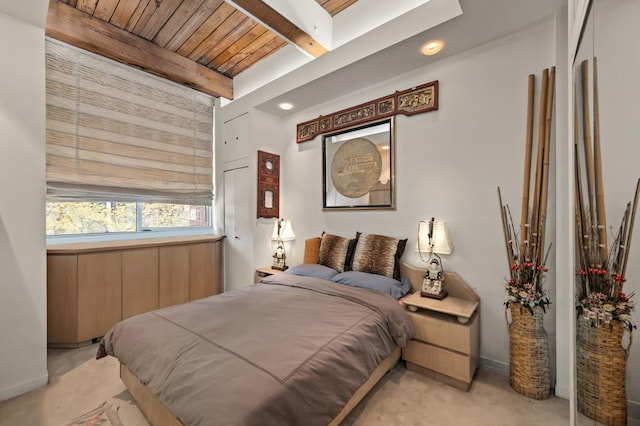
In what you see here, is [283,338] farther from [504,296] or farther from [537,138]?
[537,138]

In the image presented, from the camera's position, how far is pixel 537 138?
190 centimetres

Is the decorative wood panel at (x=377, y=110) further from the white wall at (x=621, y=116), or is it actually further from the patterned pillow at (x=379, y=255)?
the white wall at (x=621, y=116)

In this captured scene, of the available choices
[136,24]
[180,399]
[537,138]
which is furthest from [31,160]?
[537,138]

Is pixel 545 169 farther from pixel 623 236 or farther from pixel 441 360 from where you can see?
pixel 441 360

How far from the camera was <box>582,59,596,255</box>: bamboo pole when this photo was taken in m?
0.96

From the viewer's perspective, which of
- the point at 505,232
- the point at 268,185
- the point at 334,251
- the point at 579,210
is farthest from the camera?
the point at 268,185

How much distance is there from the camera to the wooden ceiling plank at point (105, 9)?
2.36 metres

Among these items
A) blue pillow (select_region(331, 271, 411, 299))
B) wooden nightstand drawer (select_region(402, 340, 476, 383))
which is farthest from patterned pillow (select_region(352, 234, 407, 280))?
wooden nightstand drawer (select_region(402, 340, 476, 383))

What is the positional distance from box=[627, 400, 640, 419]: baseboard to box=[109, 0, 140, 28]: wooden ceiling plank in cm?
383

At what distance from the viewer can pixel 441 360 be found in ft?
6.22

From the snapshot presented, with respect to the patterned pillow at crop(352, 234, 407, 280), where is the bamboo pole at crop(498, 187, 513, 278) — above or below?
above

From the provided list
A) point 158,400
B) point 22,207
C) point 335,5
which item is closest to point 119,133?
point 22,207

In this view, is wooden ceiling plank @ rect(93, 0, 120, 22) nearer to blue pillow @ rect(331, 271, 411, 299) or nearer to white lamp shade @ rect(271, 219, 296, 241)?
white lamp shade @ rect(271, 219, 296, 241)

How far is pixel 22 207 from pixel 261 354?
203 centimetres
